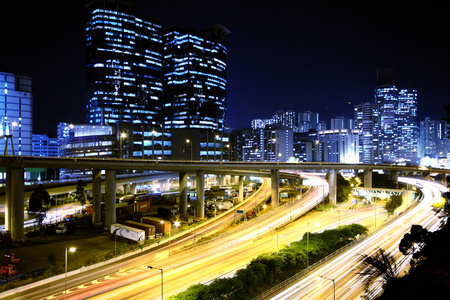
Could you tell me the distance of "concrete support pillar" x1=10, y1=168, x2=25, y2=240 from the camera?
51.6 meters

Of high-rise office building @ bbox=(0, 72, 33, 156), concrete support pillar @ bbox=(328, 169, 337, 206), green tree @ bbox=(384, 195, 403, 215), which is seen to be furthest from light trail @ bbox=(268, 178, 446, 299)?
high-rise office building @ bbox=(0, 72, 33, 156)

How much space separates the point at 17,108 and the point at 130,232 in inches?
4203

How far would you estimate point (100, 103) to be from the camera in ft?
637

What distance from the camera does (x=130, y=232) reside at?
5228 cm

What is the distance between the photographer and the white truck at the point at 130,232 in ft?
167

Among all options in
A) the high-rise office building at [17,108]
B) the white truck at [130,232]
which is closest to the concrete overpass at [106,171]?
the white truck at [130,232]

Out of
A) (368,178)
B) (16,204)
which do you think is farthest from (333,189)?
(16,204)

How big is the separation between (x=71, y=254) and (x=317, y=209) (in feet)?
199

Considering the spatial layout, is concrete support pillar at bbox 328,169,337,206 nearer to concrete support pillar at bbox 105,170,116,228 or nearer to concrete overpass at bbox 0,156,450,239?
concrete overpass at bbox 0,156,450,239

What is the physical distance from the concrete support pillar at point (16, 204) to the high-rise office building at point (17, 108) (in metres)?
84.2

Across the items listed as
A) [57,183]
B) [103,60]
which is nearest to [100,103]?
[103,60]

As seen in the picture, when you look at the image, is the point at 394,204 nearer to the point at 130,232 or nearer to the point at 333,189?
the point at 333,189

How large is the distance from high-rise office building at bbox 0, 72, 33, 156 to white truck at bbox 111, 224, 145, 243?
94.2 m

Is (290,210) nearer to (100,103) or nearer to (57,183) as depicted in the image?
(57,183)
